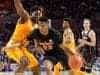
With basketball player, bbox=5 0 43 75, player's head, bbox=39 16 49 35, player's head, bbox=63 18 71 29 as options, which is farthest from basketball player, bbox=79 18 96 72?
basketball player, bbox=5 0 43 75

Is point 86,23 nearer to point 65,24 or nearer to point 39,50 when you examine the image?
point 65,24

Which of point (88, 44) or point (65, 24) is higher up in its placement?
point (65, 24)

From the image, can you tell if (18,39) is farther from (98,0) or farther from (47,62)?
(98,0)

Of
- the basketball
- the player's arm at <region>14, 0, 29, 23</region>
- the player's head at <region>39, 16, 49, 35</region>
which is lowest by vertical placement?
the basketball

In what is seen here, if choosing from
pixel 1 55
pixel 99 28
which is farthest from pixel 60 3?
pixel 1 55

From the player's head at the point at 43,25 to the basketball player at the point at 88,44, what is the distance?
32cm

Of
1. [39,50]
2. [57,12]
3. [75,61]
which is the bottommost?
[75,61]

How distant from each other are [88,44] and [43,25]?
0.44 meters

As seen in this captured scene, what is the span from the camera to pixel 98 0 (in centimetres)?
446

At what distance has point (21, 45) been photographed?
438 cm

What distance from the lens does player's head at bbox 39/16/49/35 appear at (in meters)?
4.41

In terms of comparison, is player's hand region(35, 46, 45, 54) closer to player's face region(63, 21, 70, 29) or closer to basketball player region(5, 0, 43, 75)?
basketball player region(5, 0, 43, 75)

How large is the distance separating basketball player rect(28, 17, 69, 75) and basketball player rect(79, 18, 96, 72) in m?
0.19

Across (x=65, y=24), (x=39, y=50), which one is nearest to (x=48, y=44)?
(x=39, y=50)
